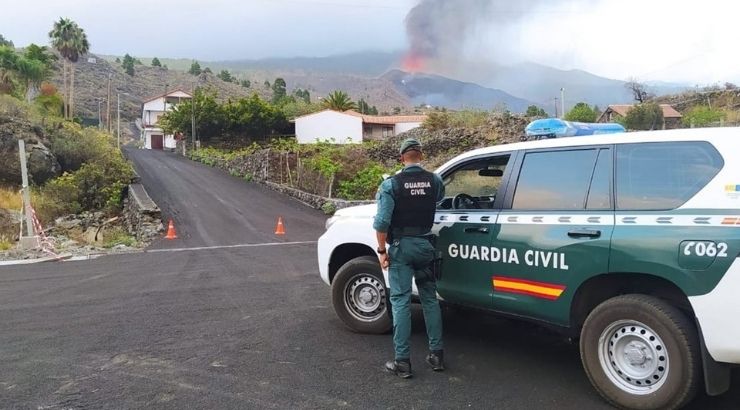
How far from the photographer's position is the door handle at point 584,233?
4336 mm

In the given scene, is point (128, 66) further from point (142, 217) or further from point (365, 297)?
point (365, 297)

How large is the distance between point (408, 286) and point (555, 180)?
1.51 m

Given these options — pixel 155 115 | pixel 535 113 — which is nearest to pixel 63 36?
pixel 155 115

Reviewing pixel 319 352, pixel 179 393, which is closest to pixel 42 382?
pixel 179 393

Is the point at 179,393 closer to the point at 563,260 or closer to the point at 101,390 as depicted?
the point at 101,390

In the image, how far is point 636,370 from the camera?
13.7ft

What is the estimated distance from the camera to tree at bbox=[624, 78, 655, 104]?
2050 inches

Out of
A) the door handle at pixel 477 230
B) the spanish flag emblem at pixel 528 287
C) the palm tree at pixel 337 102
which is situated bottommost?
the spanish flag emblem at pixel 528 287

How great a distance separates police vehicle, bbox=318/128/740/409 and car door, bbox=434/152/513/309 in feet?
0.04

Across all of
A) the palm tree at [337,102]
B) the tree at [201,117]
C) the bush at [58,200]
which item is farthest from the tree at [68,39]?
the bush at [58,200]

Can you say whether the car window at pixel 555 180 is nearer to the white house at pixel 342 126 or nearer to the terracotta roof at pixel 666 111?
the terracotta roof at pixel 666 111

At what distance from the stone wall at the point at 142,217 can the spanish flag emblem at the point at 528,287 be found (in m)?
15.1

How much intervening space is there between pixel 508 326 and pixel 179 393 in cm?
354

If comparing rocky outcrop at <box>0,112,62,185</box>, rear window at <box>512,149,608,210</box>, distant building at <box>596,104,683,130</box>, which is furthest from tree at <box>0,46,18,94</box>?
rear window at <box>512,149,608,210</box>
